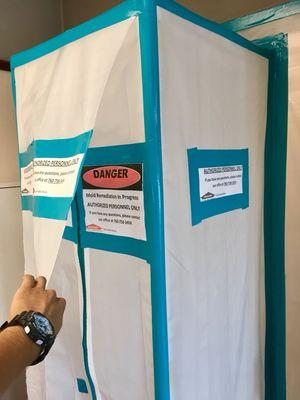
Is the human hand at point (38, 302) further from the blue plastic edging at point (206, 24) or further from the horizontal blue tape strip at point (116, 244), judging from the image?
the blue plastic edging at point (206, 24)

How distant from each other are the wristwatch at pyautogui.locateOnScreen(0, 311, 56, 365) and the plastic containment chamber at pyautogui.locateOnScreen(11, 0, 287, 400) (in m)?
0.20

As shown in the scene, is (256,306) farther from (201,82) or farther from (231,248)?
(201,82)

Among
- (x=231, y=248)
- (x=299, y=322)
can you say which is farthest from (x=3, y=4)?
(x=299, y=322)

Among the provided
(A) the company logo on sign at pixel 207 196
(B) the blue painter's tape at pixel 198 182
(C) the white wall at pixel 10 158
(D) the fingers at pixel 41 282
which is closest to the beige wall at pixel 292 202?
(B) the blue painter's tape at pixel 198 182

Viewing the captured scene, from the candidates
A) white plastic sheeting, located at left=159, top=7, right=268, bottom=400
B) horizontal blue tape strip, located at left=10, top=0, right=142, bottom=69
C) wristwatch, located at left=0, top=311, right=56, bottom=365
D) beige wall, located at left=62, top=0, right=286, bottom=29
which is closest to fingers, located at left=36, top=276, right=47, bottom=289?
wristwatch, located at left=0, top=311, right=56, bottom=365

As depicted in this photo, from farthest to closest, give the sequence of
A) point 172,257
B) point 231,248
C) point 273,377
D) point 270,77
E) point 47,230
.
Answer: point 273,377 → point 270,77 → point 231,248 → point 47,230 → point 172,257

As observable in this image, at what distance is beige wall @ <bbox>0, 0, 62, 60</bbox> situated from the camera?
1.85m

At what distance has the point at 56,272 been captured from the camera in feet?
3.98

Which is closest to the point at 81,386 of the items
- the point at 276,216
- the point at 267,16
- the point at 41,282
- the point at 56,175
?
the point at 41,282

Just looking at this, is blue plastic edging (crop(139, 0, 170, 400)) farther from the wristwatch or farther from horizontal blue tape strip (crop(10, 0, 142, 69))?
the wristwatch

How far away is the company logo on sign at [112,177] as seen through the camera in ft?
2.94

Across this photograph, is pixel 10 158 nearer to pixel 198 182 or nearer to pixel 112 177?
pixel 112 177

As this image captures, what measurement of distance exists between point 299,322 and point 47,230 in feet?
3.03

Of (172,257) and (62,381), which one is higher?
(172,257)
